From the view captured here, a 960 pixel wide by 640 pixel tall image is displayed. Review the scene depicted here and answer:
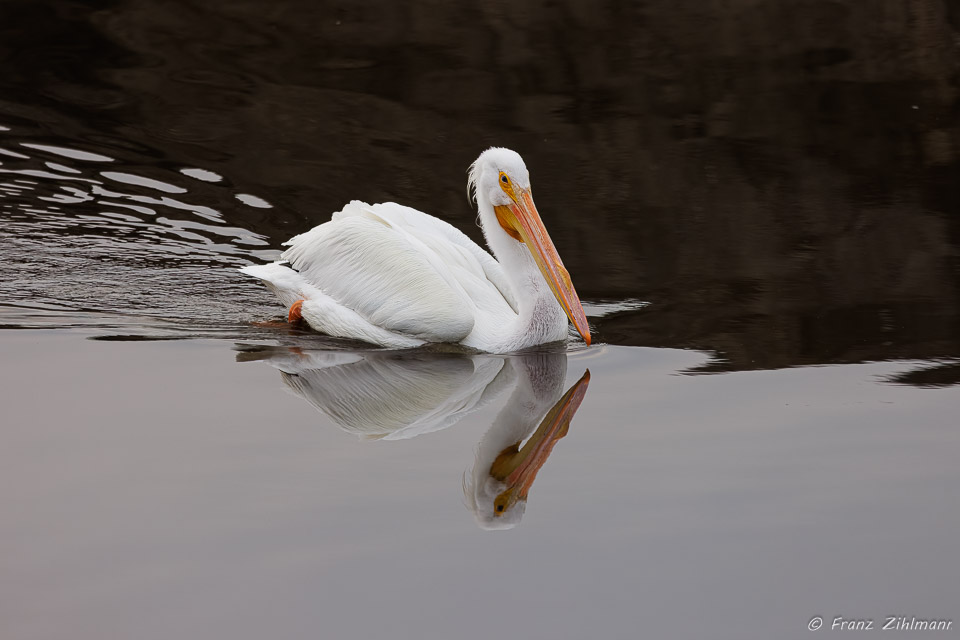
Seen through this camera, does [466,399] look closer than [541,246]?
Yes

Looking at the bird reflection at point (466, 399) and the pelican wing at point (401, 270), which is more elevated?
A: the pelican wing at point (401, 270)

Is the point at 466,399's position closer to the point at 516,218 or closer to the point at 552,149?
the point at 516,218

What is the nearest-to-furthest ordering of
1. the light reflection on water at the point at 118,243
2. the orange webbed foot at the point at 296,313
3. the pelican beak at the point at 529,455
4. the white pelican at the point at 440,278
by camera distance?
the pelican beak at the point at 529,455 → the white pelican at the point at 440,278 → the orange webbed foot at the point at 296,313 → the light reflection on water at the point at 118,243

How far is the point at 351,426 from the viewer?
14.6ft

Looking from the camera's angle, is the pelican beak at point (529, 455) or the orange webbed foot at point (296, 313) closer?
the pelican beak at point (529, 455)

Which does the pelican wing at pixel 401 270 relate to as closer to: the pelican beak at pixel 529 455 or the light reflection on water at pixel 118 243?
the light reflection on water at pixel 118 243

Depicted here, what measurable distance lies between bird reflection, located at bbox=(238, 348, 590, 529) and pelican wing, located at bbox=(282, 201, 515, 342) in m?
0.19

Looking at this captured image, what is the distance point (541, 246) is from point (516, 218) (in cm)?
20

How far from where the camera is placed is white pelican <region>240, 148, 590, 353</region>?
531 centimetres

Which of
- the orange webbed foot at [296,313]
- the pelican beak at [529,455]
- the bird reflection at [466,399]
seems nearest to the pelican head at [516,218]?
the bird reflection at [466,399]

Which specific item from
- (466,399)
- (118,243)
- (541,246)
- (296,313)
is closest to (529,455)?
(466,399)

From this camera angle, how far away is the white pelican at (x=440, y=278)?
531cm

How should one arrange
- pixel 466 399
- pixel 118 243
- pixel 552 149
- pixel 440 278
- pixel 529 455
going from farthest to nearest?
pixel 552 149 → pixel 118 243 → pixel 440 278 → pixel 466 399 → pixel 529 455

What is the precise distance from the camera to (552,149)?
8859 mm
